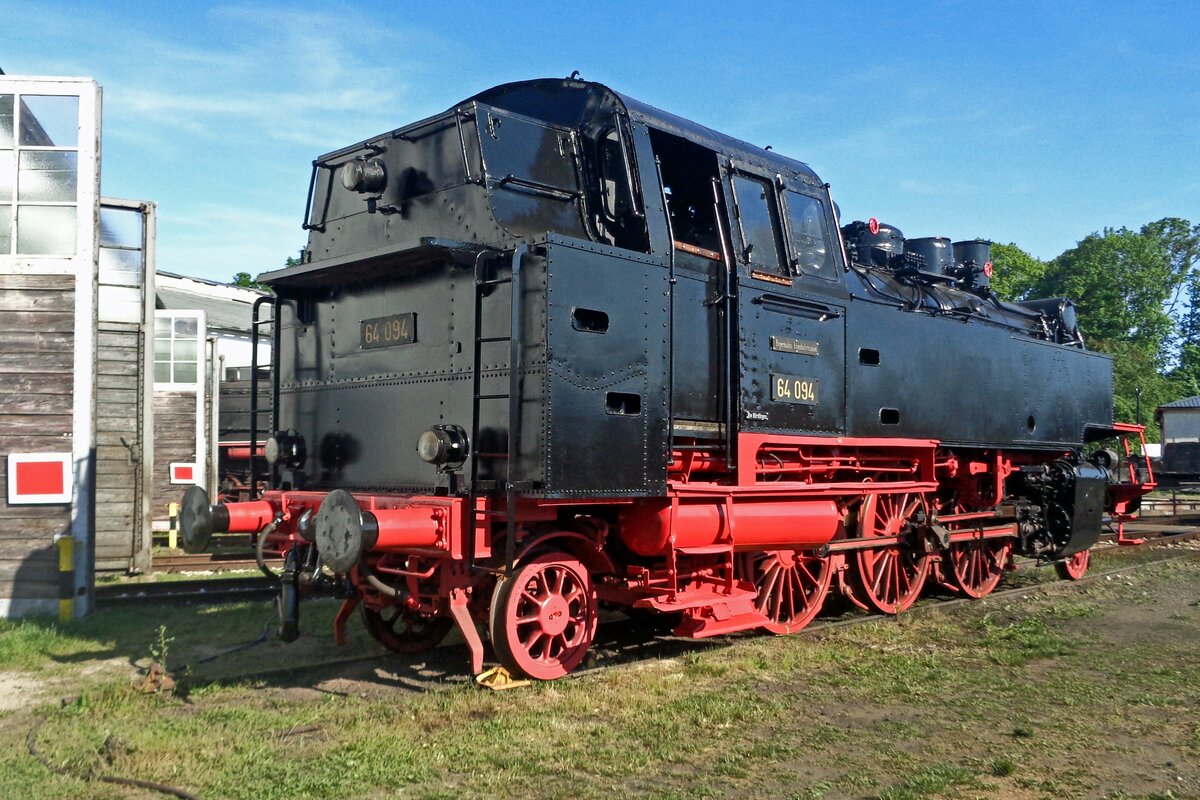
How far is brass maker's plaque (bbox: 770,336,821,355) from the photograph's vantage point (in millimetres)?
8258

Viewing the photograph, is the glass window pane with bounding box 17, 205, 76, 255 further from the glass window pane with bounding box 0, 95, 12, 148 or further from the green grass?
the green grass

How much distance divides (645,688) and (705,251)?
10.7ft

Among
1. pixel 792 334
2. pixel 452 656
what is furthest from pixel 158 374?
pixel 792 334

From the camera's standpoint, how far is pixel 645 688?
21.9 ft

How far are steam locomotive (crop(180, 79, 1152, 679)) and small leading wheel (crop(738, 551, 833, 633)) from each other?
0.03m

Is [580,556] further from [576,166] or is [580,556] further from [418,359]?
[576,166]

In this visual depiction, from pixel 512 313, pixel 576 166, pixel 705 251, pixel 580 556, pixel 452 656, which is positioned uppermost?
pixel 576 166

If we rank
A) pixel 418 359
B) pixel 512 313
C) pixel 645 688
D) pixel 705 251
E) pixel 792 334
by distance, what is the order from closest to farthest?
pixel 512 313 < pixel 645 688 < pixel 418 359 < pixel 705 251 < pixel 792 334

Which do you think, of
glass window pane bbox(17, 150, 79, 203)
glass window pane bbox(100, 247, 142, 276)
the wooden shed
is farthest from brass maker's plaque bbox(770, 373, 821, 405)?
glass window pane bbox(100, 247, 142, 276)

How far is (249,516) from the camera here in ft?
24.4

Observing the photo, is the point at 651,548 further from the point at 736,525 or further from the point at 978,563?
the point at 978,563

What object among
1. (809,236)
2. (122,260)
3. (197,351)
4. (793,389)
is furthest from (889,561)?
(197,351)

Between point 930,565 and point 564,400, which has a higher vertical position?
point 564,400

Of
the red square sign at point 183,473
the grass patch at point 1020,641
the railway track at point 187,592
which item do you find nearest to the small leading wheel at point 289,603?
the railway track at point 187,592
